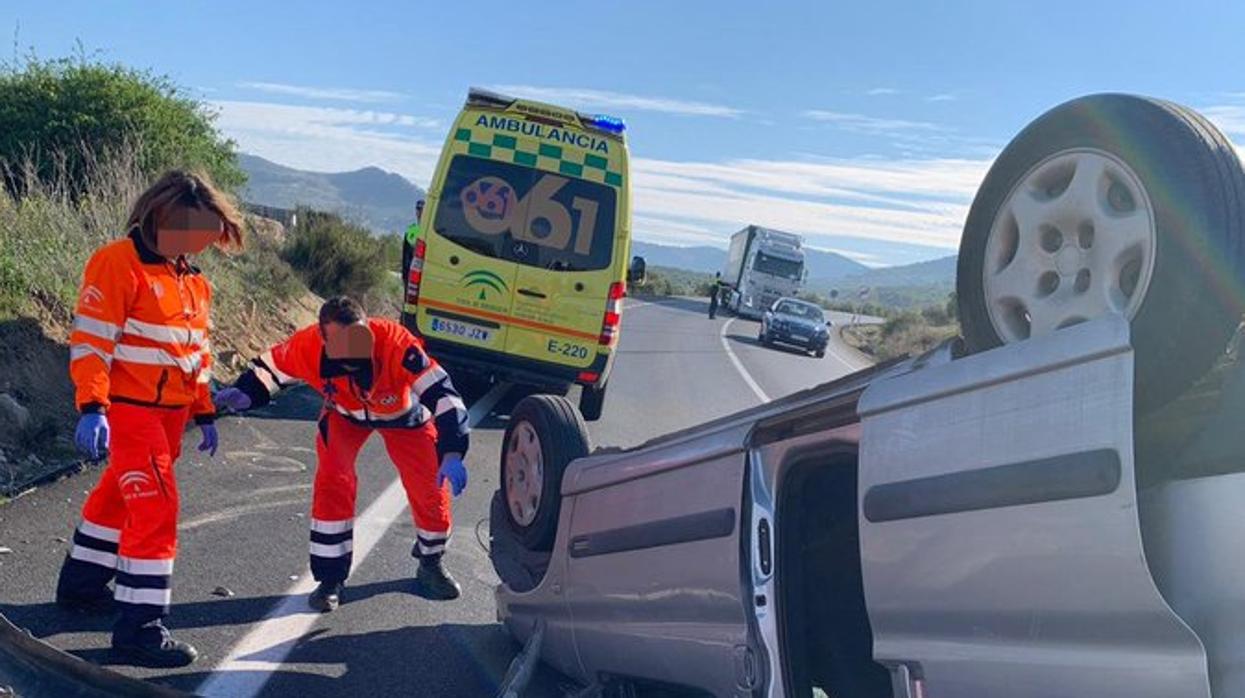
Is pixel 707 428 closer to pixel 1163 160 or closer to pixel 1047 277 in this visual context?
pixel 1047 277

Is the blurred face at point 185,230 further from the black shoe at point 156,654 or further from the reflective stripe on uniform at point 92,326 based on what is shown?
the black shoe at point 156,654

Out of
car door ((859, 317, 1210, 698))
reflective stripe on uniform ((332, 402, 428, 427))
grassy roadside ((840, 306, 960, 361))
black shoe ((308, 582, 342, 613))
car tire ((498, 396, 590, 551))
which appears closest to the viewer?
car door ((859, 317, 1210, 698))

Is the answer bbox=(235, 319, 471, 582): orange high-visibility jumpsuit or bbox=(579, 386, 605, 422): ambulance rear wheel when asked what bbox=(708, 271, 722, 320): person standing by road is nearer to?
bbox=(579, 386, 605, 422): ambulance rear wheel

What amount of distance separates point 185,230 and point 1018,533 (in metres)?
3.38

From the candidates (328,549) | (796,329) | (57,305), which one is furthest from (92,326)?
(796,329)

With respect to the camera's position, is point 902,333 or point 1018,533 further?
point 902,333

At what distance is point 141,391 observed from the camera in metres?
4.46

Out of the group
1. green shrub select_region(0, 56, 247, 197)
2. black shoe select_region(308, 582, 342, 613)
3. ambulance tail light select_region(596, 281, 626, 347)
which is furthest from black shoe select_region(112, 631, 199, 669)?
green shrub select_region(0, 56, 247, 197)

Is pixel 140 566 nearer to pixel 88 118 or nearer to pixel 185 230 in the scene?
pixel 185 230

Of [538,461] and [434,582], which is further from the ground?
[538,461]

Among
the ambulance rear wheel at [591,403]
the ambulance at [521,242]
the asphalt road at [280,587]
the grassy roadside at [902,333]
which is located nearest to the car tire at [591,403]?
the ambulance rear wheel at [591,403]

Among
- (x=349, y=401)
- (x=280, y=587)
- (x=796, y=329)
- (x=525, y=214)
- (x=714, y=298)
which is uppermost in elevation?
(x=525, y=214)

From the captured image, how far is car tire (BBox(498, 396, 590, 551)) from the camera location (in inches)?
171

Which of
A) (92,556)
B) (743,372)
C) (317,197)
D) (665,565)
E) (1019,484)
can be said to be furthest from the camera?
(317,197)
